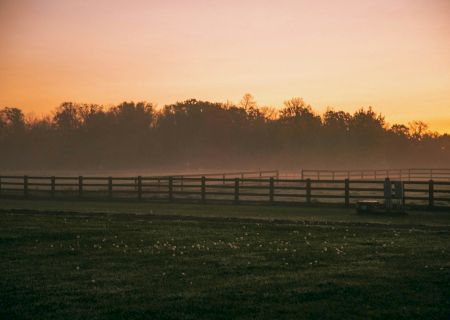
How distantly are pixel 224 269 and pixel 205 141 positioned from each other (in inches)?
3825

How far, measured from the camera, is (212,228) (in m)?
17.3

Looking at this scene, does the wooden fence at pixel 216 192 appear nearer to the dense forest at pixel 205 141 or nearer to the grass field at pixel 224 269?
the grass field at pixel 224 269

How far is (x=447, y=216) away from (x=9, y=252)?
1617cm

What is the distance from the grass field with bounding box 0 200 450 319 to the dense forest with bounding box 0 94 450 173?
81.7 meters

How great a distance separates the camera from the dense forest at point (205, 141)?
102 meters

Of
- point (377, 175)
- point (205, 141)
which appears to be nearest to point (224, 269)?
point (377, 175)

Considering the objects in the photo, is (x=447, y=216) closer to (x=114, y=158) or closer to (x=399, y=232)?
(x=399, y=232)

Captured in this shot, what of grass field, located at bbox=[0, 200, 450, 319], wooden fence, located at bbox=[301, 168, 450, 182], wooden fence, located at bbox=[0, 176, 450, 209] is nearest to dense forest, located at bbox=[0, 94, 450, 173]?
A: wooden fence, located at bbox=[301, 168, 450, 182]

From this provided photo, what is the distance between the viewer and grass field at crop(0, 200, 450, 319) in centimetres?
816

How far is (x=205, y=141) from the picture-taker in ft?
354

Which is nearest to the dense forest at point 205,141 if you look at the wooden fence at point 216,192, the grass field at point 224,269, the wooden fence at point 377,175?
the wooden fence at point 377,175

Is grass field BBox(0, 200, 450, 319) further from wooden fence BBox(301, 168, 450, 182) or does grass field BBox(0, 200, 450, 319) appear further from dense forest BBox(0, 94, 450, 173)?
dense forest BBox(0, 94, 450, 173)

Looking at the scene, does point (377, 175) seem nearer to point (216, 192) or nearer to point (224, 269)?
point (216, 192)

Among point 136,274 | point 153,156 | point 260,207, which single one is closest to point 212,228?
point 136,274
